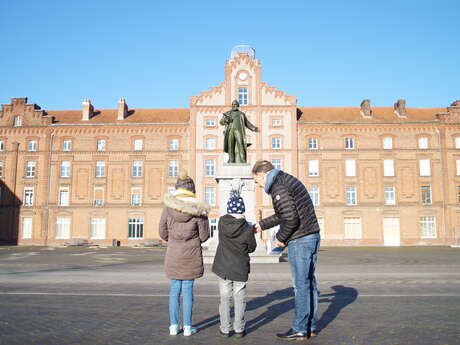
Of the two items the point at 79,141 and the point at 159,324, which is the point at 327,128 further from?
the point at 159,324

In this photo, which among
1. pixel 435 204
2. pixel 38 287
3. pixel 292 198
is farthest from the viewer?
pixel 435 204

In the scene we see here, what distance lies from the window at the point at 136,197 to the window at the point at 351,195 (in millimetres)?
20166

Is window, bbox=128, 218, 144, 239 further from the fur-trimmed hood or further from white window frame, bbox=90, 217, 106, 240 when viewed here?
the fur-trimmed hood

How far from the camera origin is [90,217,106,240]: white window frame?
38.2 meters

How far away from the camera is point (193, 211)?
16.4ft

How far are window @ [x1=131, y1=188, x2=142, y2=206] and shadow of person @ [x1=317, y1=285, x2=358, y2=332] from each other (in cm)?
3219

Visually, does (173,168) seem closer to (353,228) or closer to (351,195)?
(351,195)

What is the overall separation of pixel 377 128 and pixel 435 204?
9.06 metres

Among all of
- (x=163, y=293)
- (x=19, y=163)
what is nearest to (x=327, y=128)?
(x=19, y=163)

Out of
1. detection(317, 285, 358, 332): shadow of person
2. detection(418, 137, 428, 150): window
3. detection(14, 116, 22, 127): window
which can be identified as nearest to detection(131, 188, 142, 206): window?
detection(14, 116, 22, 127): window

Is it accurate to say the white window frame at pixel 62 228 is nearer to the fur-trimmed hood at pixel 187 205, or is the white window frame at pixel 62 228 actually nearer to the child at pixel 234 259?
the fur-trimmed hood at pixel 187 205

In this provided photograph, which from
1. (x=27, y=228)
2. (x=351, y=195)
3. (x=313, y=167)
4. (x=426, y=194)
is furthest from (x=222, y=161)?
(x=27, y=228)

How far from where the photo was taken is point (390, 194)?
38125mm

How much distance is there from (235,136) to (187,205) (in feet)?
31.3
